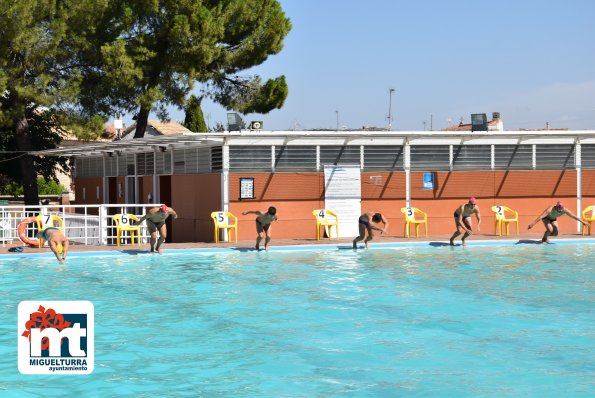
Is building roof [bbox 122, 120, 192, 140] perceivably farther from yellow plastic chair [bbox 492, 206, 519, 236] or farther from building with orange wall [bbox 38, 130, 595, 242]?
yellow plastic chair [bbox 492, 206, 519, 236]

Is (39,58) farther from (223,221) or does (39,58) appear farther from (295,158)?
(223,221)

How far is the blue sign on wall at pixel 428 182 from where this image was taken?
3002cm

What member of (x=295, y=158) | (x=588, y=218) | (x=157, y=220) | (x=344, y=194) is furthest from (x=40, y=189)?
(x=588, y=218)

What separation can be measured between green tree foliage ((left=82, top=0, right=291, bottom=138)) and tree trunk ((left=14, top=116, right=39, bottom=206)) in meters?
3.08

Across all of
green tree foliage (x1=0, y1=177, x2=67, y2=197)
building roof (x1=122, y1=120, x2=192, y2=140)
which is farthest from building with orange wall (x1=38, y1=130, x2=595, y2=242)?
building roof (x1=122, y1=120, x2=192, y2=140)

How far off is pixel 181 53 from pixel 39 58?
5894 mm

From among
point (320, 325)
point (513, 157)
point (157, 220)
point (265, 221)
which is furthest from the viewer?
point (513, 157)

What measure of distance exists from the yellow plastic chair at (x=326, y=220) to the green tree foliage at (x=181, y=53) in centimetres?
1276

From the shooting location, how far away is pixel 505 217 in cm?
3052

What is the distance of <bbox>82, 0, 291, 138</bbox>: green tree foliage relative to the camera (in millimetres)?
37500

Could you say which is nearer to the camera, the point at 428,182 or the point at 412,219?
the point at 412,219

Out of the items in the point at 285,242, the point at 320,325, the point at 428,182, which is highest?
the point at 428,182

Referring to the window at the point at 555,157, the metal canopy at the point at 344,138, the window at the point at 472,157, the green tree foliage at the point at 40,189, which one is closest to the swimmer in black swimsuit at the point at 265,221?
the metal canopy at the point at 344,138

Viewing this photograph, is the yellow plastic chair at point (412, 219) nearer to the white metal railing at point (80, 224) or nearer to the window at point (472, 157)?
the window at point (472, 157)
